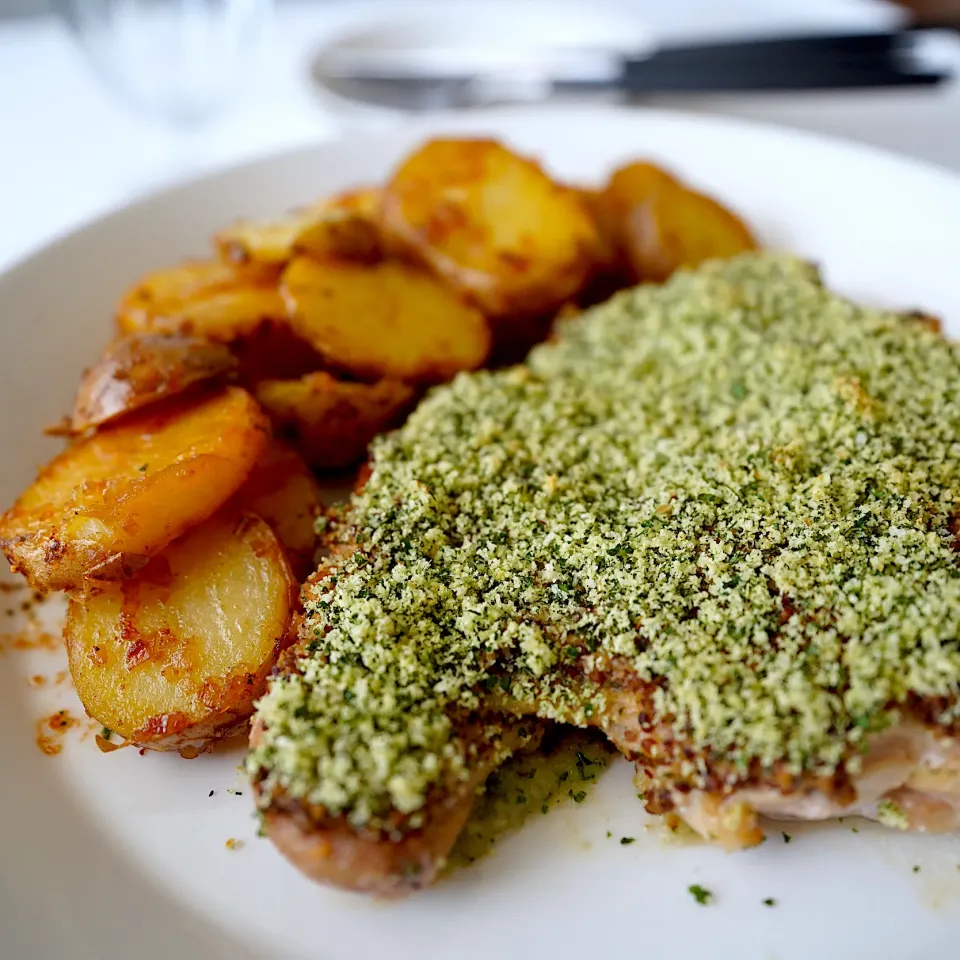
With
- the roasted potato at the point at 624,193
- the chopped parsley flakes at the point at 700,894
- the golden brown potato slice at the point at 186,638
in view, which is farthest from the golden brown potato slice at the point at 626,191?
the chopped parsley flakes at the point at 700,894

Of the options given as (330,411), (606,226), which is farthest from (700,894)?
(606,226)

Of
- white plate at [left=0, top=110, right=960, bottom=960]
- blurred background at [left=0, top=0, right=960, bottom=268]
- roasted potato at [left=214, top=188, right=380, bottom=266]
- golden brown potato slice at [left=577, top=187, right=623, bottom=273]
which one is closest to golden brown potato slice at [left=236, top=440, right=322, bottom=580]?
white plate at [left=0, top=110, right=960, bottom=960]

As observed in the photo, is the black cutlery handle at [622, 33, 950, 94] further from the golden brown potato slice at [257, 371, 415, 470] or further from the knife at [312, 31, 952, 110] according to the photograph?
the golden brown potato slice at [257, 371, 415, 470]

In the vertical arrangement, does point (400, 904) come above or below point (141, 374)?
below

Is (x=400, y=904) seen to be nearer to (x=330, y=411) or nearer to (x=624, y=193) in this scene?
(x=330, y=411)

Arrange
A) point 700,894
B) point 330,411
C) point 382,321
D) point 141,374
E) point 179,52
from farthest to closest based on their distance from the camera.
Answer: point 179,52
point 382,321
point 330,411
point 141,374
point 700,894
